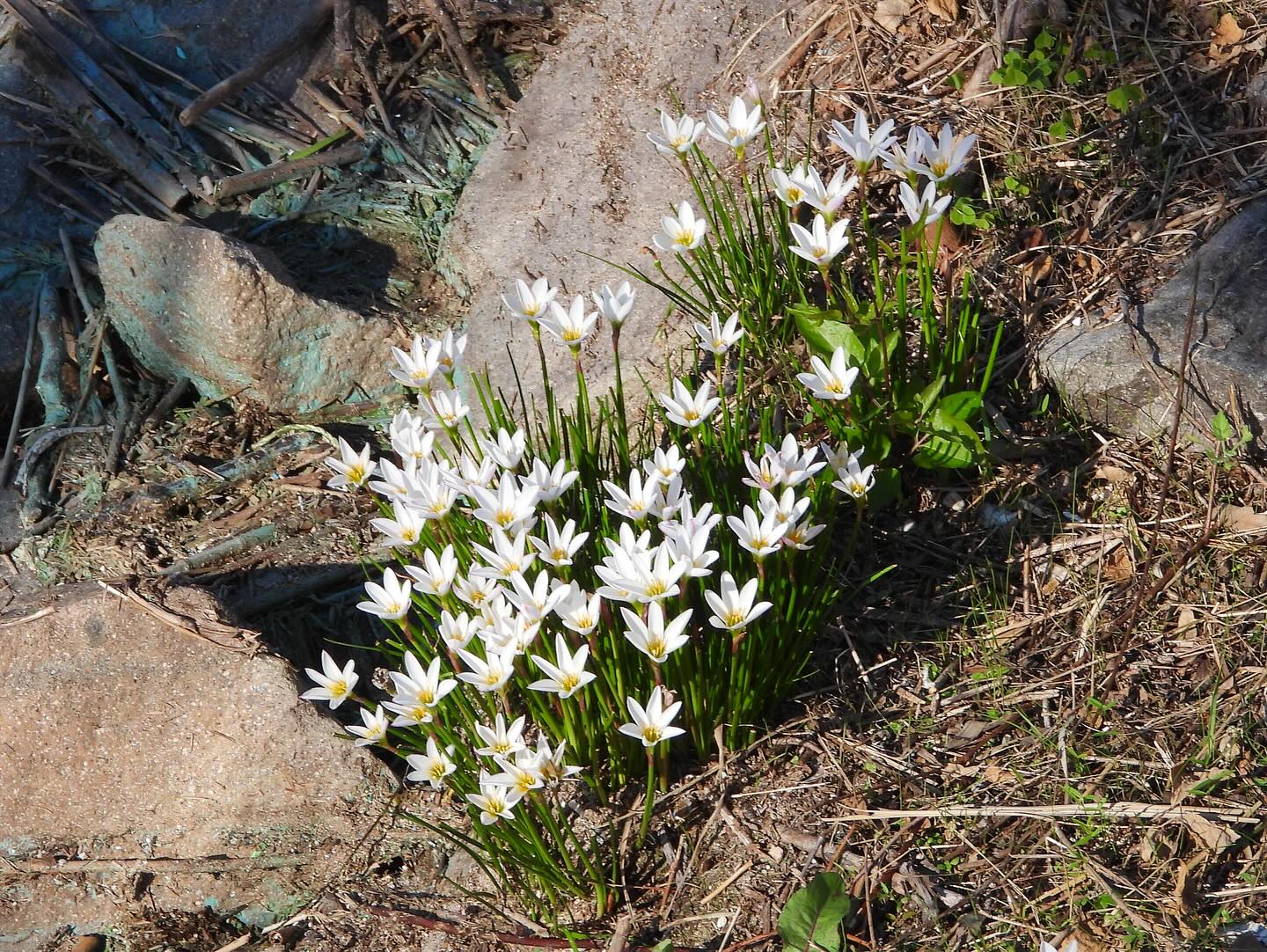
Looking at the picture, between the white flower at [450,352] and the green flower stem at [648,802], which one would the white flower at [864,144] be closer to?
the white flower at [450,352]

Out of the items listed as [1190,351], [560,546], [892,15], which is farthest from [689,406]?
[892,15]

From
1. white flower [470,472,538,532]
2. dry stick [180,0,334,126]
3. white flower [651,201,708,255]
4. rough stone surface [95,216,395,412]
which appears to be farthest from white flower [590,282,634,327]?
dry stick [180,0,334,126]

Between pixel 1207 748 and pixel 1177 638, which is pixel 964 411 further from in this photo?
pixel 1207 748

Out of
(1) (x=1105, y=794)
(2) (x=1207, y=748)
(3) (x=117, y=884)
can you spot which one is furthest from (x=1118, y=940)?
(3) (x=117, y=884)

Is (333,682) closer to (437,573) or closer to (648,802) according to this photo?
(437,573)

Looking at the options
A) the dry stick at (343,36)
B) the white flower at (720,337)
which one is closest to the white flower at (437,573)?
the white flower at (720,337)

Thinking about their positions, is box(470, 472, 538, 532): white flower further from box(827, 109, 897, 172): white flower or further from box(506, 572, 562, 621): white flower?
box(827, 109, 897, 172): white flower
